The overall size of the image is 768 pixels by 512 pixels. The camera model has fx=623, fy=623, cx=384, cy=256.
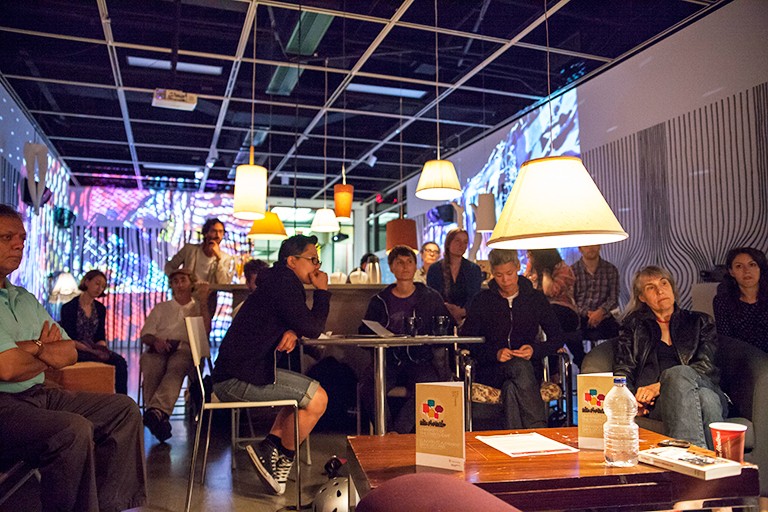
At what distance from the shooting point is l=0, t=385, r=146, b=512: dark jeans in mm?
2338

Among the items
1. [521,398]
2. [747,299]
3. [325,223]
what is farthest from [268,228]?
[747,299]

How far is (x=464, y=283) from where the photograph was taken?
16.9 ft

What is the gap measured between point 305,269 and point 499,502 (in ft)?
9.76

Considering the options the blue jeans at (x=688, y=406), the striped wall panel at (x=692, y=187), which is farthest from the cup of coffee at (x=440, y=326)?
the striped wall panel at (x=692, y=187)

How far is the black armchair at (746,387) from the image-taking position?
2949 millimetres

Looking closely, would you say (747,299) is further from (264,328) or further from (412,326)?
(264,328)

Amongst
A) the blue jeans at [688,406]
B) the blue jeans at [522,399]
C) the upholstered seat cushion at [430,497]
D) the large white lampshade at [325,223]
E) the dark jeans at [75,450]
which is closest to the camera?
the upholstered seat cushion at [430,497]

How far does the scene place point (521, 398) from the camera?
3592 mm

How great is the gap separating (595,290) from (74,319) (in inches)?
169

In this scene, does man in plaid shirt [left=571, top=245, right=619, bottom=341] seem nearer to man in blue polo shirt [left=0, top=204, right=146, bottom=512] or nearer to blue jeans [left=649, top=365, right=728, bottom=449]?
blue jeans [left=649, top=365, right=728, bottom=449]

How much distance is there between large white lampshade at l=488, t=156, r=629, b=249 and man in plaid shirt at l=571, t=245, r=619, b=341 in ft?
11.3

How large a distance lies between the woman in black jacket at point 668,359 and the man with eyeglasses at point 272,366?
172cm

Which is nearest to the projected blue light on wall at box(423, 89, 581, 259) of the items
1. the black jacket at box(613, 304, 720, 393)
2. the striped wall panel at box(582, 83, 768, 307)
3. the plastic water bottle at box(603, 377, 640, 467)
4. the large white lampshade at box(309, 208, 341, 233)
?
the striped wall panel at box(582, 83, 768, 307)

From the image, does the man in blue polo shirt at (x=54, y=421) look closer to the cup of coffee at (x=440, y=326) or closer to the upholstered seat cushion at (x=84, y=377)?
the upholstered seat cushion at (x=84, y=377)
